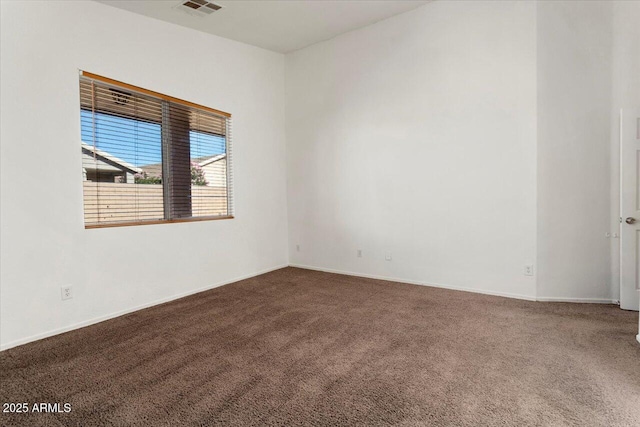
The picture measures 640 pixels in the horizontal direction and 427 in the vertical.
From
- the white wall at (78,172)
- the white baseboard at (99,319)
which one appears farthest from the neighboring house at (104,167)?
the white baseboard at (99,319)

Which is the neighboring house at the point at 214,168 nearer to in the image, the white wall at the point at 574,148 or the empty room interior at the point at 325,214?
the empty room interior at the point at 325,214

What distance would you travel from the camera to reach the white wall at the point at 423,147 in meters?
3.65

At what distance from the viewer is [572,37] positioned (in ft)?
11.2

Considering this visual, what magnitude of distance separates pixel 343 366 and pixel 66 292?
8.49 feet

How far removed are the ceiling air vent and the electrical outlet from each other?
302 cm

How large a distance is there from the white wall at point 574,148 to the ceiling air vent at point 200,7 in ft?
11.2

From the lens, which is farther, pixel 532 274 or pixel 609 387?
pixel 532 274

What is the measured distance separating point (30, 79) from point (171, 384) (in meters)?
2.75

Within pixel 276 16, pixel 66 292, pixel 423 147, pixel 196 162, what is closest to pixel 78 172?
pixel 66 292

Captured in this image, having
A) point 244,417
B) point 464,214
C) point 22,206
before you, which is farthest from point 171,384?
point 464,214

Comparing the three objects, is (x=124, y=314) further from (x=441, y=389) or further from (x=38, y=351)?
(x=441, y=389)

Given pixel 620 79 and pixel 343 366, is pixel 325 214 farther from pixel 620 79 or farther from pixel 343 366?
pixel 620 79

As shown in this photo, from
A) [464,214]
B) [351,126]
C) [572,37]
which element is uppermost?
[572,37]

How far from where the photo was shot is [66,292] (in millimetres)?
3098
